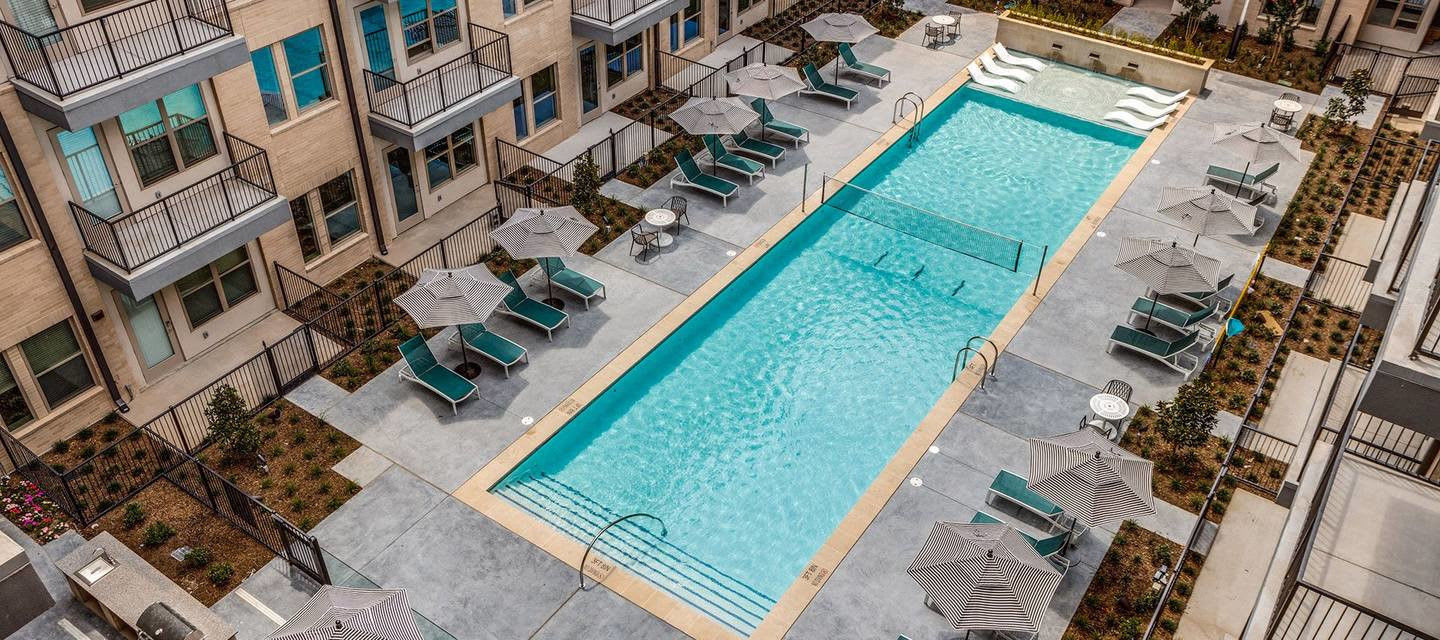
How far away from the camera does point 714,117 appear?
87.0 ft

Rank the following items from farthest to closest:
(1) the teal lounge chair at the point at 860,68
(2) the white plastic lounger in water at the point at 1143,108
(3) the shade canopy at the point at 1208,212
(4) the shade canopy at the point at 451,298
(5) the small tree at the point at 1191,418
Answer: (1) the teal lounge chair at the point at 860,68 → (2) the white plastic lounger in water at the point at 1143,108 → (3) the shade canopy at the point at 1208,212 → (4) the shade canopy at the point at 451,298 → (5) the small tree at the point at 1191,418

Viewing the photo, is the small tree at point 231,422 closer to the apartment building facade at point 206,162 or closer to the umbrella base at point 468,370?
the apartment building facade at point 206,162

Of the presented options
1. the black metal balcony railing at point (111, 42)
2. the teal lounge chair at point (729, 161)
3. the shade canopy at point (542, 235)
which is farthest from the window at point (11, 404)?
the teal lounge chair at point (729, 161)

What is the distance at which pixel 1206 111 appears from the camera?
31.0 metres

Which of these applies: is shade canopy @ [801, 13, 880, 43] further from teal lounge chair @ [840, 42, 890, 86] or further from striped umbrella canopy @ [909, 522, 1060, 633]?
striped umbrella canopy @ [909, 522, 1060, 633]

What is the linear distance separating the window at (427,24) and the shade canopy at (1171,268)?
15847 millimetres

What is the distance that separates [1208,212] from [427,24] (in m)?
18.1

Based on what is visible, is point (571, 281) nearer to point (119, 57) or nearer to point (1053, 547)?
point (119, 57)

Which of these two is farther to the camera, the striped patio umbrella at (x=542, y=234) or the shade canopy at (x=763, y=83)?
the shade canopy at (x=763, y=83)

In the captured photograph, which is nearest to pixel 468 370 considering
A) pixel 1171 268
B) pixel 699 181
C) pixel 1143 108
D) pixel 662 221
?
pixel 662 221

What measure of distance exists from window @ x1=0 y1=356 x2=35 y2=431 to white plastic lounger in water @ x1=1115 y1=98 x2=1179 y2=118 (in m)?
28.5

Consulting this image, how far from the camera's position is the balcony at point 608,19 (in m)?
27.3

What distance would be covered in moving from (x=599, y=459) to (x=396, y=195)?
902cm

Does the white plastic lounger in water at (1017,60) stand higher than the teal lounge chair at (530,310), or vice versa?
the white plastic lounger in water at (1017,60)
